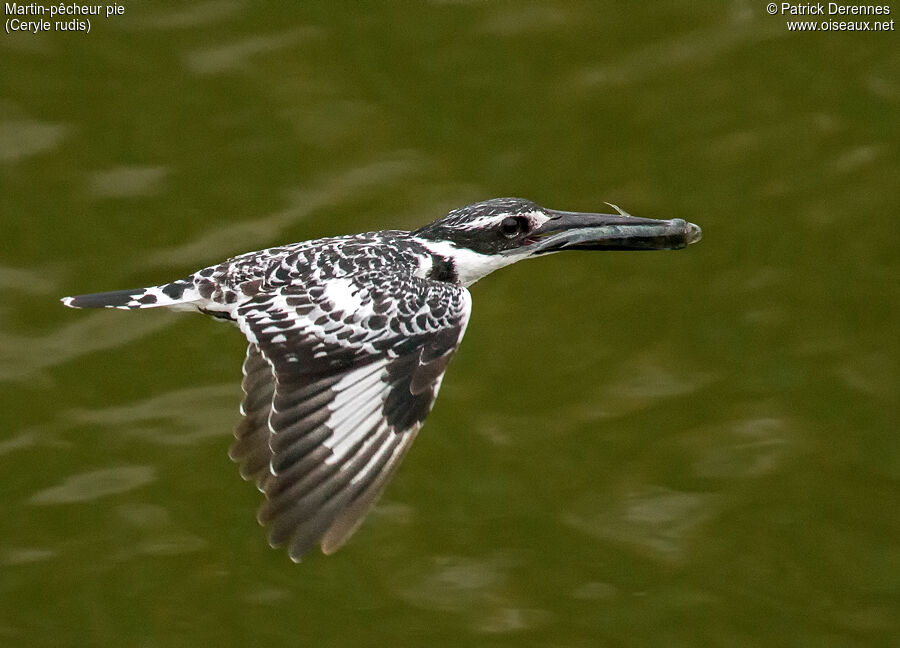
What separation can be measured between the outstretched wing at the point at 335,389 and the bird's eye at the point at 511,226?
491 mm

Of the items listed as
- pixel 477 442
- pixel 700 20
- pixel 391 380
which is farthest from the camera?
pixel 700 20

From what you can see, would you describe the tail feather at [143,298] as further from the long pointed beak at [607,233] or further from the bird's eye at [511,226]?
the long pointed beak at [607,233]

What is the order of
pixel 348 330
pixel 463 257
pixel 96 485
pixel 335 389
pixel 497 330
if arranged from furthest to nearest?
pixel 497 330 < pixel 96 485 < pixel 463 257 < pixel 348 330 < pixel 335 389

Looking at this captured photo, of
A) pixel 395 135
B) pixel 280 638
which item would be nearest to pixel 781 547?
pixel 280 638

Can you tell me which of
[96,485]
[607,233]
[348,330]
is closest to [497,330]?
[607,233]

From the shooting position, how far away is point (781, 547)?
9.49 meters

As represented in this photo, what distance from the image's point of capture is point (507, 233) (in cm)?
848

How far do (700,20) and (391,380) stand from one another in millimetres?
4883

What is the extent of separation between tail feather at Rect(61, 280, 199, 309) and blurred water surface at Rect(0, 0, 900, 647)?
1.57 m

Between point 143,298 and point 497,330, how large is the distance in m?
2.51

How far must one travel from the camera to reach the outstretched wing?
7.27 meters

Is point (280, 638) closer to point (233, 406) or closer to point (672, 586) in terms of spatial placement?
point (233, 406)

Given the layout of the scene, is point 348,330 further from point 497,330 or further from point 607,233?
point 497,330

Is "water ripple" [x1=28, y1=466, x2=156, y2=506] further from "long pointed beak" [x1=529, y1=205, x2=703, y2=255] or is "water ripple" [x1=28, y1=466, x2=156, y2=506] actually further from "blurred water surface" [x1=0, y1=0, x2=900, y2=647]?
"long pointed beak" [x1=529, y1=205, x2=703, y2=255]
